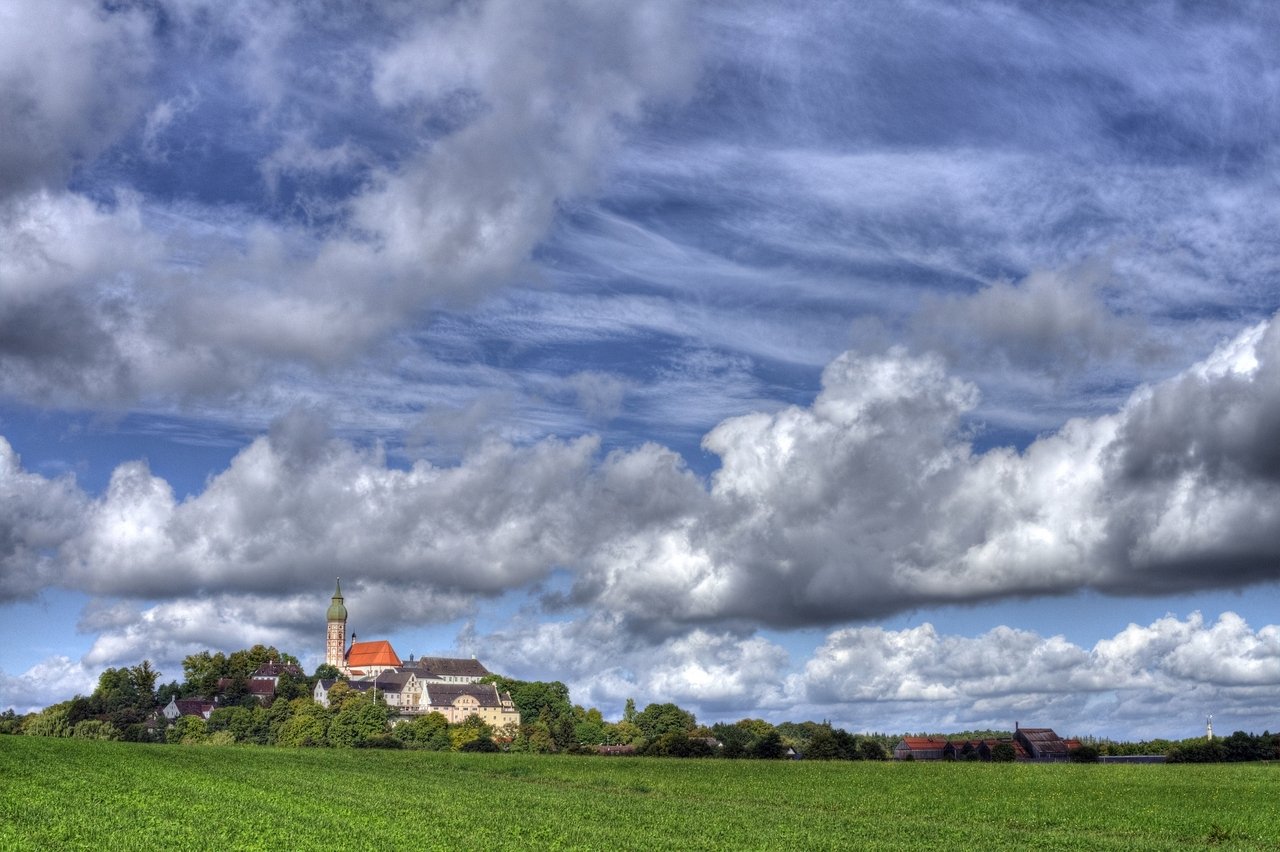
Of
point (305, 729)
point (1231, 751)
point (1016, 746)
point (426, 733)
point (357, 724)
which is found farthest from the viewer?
point (305, 729)

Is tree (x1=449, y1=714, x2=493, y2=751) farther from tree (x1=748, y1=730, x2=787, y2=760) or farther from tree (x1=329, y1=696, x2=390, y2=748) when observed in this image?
tree (x1=748, y1=730, x2=787, y2=760)

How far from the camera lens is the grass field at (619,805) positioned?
4066cm

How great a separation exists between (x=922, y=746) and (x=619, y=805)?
122505mm

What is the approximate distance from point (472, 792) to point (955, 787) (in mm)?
27151

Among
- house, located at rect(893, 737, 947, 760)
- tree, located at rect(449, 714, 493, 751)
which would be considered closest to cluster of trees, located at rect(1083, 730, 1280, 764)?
house, located at rect(893, 737, 947, 760)

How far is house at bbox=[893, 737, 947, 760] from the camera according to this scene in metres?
164

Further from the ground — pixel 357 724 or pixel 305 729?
pixel 357 724

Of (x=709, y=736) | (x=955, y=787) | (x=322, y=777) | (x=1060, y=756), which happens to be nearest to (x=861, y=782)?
(x=955, y=787)

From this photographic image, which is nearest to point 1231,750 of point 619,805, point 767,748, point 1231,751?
point 1231,751

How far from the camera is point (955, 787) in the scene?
67438mm

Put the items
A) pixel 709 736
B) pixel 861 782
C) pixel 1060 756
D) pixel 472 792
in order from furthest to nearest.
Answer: pixel 709 736 < pixel 1060 756 < pixel 861 782 < pixel 472 792

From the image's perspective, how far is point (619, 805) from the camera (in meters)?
56.6

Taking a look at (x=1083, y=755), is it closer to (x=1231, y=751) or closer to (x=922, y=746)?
(x=1231, y=751)

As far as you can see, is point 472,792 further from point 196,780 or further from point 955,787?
point 955,787
